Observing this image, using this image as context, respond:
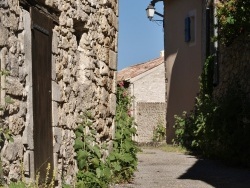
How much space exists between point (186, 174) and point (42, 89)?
471 centimetres

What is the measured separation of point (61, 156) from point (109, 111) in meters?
1.88

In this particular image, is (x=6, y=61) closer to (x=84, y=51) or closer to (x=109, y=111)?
(x=84, y=51)

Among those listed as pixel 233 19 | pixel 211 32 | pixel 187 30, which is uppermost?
pixel 187 30

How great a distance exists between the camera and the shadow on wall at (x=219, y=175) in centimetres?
819

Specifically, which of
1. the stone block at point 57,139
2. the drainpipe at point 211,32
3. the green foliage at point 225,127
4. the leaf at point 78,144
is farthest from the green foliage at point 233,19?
the stone block at point 57,139

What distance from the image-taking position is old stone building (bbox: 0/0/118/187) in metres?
4.41

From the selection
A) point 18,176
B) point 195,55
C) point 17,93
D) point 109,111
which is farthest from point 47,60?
point 195,55

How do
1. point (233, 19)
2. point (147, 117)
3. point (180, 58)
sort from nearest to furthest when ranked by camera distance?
Result: point (233, 19) → point (180, 58) → point (147, 117)

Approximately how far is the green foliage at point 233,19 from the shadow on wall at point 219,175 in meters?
2.68

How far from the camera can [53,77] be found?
5570 millimetres

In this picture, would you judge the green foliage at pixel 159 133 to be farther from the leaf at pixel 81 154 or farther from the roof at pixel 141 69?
the leaf at pixel 81 154

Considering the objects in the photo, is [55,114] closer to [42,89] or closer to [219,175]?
[42,89]

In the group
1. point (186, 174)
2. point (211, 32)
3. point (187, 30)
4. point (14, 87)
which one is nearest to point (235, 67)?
point (211, 32)

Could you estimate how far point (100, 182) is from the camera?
644 centimetres
